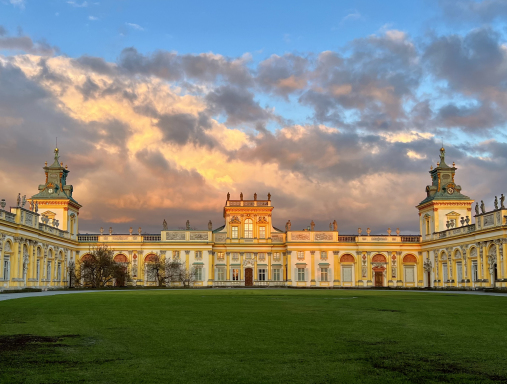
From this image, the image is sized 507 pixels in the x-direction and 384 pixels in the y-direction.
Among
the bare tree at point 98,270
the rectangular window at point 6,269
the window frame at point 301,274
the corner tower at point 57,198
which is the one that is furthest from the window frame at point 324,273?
the rectangular window at point 6,269

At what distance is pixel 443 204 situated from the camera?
71.0 meters

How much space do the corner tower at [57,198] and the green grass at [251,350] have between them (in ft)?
186

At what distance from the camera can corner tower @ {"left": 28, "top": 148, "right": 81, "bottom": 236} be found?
70.9 m

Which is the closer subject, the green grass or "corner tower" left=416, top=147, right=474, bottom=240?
the green grass

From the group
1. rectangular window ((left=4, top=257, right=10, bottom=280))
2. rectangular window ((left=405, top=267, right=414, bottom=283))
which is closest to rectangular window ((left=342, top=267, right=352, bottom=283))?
rectangular window ((left=405, top=267, right=414, bottom=283))

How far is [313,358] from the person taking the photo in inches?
394

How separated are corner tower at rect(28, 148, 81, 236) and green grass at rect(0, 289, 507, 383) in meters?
56.5

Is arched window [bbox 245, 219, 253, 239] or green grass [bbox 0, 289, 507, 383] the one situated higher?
arched window [bbox 245, 219, 253, 239]

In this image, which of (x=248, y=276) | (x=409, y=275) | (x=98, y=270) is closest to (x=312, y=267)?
(x=248, y=276)

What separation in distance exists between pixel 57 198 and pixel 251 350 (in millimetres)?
65369

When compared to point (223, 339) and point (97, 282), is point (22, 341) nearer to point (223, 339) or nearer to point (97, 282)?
point (223, 339)

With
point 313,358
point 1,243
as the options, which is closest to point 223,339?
point 313,358

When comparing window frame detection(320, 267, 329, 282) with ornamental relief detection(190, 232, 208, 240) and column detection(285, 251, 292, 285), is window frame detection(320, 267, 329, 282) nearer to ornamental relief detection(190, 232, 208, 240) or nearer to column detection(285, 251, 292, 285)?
column detection(285, 251, 292, 285)

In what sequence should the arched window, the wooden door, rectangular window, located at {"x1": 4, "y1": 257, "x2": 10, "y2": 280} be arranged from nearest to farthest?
1. rectangular window, located at {"x1": 4, "y1": 257, "x2": 10, "y2": 280}
2. the wooden door
3. the arched window
